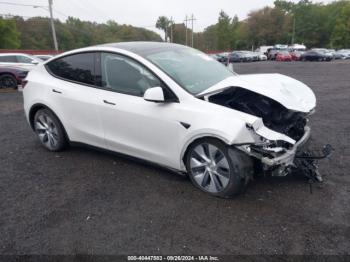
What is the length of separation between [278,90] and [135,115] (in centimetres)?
171

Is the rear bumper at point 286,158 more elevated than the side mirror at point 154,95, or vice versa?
the side mirror at point 154,95

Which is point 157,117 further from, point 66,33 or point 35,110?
point 66,33

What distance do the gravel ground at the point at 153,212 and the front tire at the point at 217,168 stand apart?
0.46 feet

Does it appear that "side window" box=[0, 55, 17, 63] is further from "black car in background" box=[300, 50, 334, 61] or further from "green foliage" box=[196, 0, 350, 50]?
"green foliage" box=[196, 0, 350, 50]

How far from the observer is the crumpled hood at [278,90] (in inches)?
139

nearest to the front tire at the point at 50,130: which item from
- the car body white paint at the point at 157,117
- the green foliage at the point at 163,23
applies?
the car body white paint at the point at 157,117

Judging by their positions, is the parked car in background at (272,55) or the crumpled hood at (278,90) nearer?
the crumpled hood at (278,90)

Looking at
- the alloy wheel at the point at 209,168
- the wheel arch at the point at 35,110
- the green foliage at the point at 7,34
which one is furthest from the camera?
the green foliage at the point at 7,34

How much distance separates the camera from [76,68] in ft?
15.0

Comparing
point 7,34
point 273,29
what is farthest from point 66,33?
point 273,29

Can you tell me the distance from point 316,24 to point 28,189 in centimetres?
9110

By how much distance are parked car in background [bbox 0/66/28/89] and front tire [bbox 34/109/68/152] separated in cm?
944

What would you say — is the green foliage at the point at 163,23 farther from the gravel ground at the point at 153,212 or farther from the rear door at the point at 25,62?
the gravel ground at the point at 153,212

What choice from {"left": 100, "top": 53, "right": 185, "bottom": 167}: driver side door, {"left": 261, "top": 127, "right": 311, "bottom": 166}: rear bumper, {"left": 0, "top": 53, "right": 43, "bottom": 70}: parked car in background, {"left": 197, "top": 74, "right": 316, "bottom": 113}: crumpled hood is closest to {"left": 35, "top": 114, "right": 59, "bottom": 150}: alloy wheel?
{"left": 100, "top": 53, "right": 185, "bottom": 167}: driver side door
